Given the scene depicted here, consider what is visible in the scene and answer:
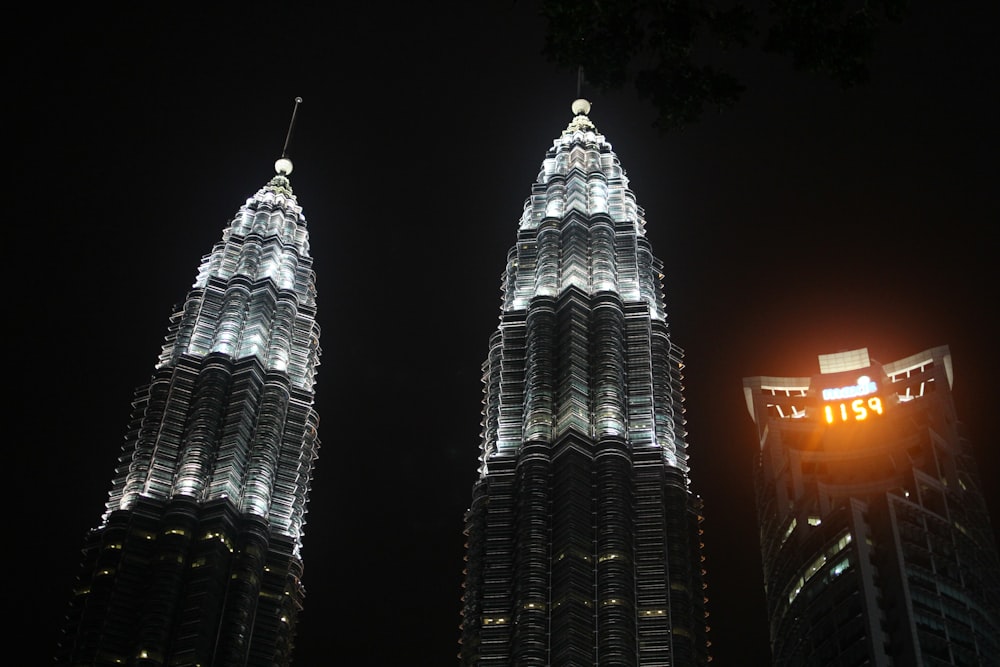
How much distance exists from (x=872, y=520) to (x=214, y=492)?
7096 centimetres

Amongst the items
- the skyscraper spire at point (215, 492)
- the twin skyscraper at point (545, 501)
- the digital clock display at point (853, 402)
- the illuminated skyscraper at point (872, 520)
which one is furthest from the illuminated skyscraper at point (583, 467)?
the digital clock display at point (853, 402)

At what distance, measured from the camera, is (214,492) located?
409 feet

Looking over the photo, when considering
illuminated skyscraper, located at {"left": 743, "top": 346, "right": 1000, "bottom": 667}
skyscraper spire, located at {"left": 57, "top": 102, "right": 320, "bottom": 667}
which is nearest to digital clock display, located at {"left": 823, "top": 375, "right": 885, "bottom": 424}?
illuminated skyscraper, located at {"left": 743, "top": 346, "right": 1000, "bottom": 667}

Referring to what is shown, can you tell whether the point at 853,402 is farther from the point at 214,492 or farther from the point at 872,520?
the point at 214,492

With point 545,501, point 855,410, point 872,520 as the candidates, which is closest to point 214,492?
point 545,501

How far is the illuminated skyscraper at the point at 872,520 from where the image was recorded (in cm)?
13675

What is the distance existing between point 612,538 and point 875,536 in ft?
164

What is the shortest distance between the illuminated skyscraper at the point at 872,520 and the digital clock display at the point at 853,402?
0.52ft

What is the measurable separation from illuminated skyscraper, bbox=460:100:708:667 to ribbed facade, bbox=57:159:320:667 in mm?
20546

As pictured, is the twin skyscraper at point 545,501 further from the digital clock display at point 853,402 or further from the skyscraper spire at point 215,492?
the digital clock display at point 853,402

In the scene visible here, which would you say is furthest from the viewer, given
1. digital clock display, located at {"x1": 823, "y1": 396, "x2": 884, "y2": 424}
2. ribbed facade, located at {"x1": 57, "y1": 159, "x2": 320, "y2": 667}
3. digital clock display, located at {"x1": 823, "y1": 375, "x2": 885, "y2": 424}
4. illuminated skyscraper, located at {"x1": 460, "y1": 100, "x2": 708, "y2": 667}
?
digital clock display, located at {"x1": 823, "y1": 375, "x2": 885, "y2": 424}

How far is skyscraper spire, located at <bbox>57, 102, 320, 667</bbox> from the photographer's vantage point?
11456 cm

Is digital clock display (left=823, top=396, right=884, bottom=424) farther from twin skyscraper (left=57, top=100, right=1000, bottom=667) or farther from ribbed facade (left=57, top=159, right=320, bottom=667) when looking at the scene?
ribbed facade (left=57, top=159, right=320, bottom=667)

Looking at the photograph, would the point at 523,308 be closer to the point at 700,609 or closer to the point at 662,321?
the point at 662,321
